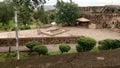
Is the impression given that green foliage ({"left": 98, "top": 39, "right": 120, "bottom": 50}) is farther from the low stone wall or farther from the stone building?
the stone building

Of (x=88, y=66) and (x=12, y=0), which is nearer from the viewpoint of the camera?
(x=88, y=66)

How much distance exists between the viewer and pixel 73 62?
2777 mm

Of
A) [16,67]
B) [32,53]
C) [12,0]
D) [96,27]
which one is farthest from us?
[96,27]

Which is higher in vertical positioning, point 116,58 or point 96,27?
point 116,58

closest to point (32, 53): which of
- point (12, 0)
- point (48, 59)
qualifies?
point (12, 0)

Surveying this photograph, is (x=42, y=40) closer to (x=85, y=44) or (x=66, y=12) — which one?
(x=85, y=44)

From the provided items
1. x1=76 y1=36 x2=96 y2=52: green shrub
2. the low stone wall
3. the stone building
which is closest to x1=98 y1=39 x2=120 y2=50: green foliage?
x1=76 y1=36 x2=96 y2=52: green shrub

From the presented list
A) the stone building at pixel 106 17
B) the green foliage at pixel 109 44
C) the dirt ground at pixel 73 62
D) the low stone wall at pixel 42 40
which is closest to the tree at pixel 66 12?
the stone building at pixel 106 17

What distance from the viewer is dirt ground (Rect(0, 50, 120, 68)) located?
2678 mm

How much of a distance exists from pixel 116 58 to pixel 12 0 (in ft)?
31.6

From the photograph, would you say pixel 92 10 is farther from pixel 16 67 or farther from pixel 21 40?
pixel 16 67

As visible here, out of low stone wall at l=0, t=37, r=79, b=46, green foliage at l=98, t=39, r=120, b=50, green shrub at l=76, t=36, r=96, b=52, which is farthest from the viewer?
low stone wall at l=0, t=37, r=79, b=46

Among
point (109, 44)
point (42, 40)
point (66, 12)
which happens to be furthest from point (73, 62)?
point (66, 12)

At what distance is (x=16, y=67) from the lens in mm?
2643
